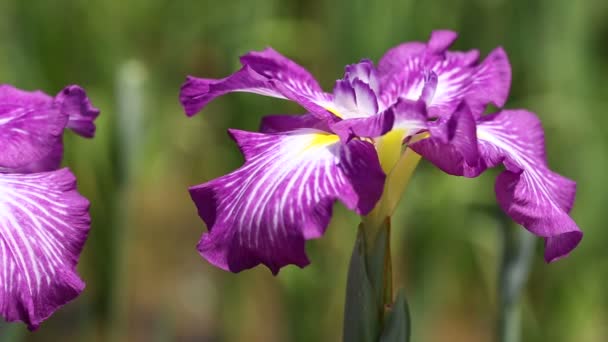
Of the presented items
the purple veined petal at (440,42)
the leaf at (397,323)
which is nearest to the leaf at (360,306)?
the leaf at (397,323)

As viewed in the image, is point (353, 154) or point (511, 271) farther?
point (511, 271)

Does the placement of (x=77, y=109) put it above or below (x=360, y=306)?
above

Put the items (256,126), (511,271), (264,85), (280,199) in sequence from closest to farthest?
(280,199)
(264,85)
(511,271)
(256,126)

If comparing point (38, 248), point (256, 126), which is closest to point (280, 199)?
point (38, 248)

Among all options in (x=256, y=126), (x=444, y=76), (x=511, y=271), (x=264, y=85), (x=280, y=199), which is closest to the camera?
(x=280, y=199)

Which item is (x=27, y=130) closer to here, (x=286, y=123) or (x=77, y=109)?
(x=77, y=109)

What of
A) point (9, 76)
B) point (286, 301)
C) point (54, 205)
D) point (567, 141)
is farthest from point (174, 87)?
point (54, 205)

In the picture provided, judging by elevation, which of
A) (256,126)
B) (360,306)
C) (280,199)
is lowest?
(256,126)
